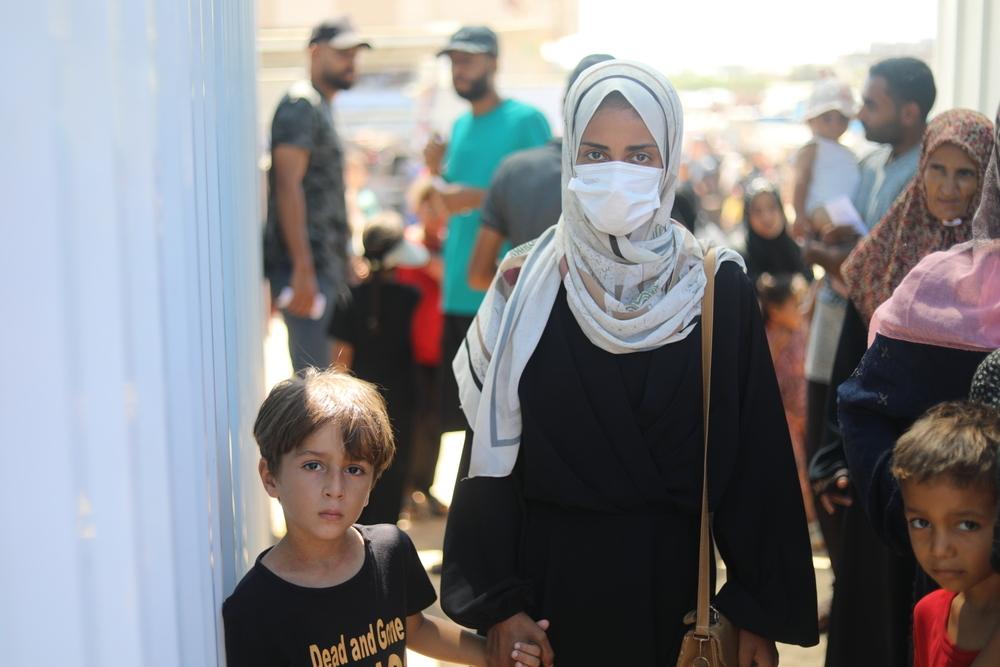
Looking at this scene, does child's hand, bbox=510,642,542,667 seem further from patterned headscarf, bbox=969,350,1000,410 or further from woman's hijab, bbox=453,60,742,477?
patterned headscarf, bbox=969,350,1000,410

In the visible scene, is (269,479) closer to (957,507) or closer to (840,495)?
(957,507)

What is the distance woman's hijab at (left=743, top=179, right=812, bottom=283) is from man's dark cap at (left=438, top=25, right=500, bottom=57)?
5.28ft

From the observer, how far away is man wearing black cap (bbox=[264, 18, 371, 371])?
16.7 feet

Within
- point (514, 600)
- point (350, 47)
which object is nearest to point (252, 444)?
point (514, 600)

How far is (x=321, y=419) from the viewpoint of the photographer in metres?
2.27

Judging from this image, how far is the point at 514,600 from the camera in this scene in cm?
241

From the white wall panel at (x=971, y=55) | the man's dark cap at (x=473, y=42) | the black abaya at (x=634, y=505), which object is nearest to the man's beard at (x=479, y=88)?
the man's dark cap at (x=473, y=42)

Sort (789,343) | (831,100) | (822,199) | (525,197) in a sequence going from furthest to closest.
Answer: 1. (789,343)
2. (831,100)
3. (822,199)
4. (525,197)

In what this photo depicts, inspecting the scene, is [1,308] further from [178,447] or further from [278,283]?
[278,283]

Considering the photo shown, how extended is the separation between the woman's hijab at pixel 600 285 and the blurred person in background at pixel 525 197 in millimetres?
1739

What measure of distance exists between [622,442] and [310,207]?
10.6ft

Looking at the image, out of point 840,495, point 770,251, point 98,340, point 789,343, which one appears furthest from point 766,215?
point 98,340

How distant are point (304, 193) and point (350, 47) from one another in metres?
0.75

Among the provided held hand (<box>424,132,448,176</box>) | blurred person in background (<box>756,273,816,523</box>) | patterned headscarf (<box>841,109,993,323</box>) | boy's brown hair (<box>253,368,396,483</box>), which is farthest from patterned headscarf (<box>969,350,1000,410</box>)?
held hand (<box>424,132,448,176</box>)
